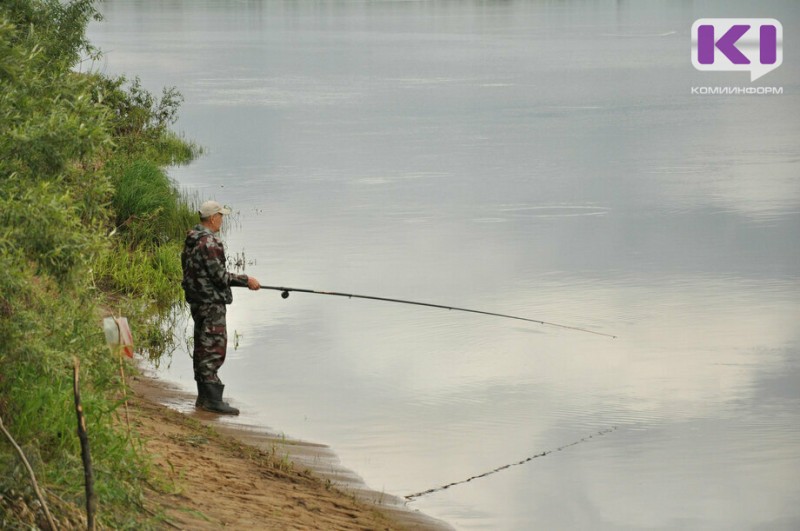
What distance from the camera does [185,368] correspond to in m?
13.7

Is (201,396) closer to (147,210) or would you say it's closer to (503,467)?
(503,467)

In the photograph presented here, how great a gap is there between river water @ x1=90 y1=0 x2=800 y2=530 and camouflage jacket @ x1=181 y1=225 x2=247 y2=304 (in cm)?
141

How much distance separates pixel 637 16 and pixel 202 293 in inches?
4757

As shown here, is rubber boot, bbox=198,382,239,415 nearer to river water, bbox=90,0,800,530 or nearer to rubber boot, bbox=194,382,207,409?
rubber boot, bbox=194,382,207,409

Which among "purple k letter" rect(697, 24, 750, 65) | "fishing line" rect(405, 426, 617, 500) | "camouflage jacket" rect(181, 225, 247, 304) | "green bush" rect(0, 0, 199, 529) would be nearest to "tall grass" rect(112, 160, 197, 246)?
"camouflage jacket" rect(181, 225, 247, 304)

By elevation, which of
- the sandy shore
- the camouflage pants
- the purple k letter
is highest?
the purple k letter

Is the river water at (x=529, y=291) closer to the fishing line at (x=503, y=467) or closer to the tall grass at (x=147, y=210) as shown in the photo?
the fishing line at (x=503, y=467)

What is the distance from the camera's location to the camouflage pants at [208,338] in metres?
10.9

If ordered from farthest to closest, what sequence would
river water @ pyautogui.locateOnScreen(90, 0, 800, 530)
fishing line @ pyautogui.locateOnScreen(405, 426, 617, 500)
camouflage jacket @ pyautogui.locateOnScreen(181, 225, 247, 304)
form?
1. river water @ pyautogui.locateOnScreen(90, 0, 800, 530)
2. camouflage jacket @ pyautogui.locateOnScreen(181, 225, 247, 304)
3. fishing line @ pyautogui.locateOnScreen(405, 426, 617, 500)

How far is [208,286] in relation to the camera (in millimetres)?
10758

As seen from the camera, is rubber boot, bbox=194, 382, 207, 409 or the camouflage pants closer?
the camouflage pants

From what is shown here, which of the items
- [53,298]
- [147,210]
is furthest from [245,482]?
[147,210]

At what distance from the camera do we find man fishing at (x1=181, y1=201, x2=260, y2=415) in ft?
34.9

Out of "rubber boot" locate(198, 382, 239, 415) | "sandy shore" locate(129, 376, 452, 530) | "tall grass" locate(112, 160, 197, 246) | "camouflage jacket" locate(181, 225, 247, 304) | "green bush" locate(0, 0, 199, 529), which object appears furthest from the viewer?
"tall grass" locate(112, 160, 197, 246)
